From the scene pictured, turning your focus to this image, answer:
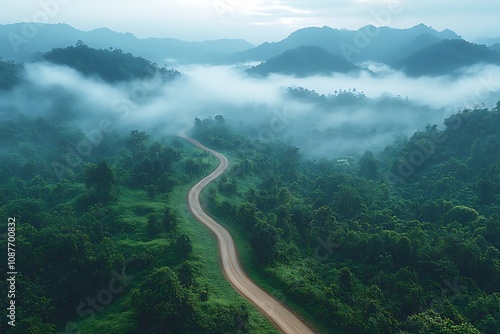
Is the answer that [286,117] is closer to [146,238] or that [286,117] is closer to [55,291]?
[146,238]

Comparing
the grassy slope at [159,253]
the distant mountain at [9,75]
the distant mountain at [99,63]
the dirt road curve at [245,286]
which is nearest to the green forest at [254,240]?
the grassy slope at [159,253]

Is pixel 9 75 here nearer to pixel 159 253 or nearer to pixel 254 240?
pixel 159 253

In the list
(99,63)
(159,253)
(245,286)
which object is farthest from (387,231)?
A: (99,63)

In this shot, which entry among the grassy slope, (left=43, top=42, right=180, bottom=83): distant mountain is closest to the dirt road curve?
the grassy slope

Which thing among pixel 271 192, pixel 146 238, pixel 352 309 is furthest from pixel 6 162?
pixel 352 309

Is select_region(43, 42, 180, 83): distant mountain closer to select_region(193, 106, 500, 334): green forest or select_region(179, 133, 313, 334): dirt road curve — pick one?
select_region(193, 106, 500, 334): green forest

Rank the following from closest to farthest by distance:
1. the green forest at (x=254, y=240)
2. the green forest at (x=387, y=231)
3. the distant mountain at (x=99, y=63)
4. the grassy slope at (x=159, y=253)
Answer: the grassy slope at (x=159, y=253), the green forest at (x=254, y=240), the green forest at (x=387, y=231), the distant mountain at (x=99, y=63)

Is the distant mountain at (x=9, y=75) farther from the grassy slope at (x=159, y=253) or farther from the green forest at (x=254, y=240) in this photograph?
the grassy slope at (x=159, y=253)
